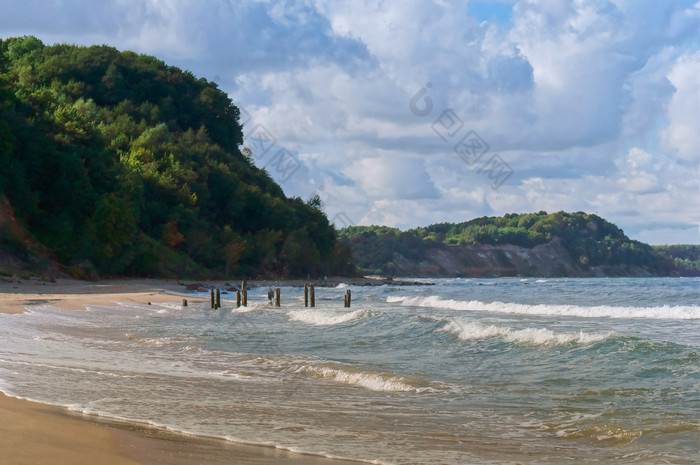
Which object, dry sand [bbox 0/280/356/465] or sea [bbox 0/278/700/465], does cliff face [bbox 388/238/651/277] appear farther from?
dry sand [bbox 0/280/356/465]

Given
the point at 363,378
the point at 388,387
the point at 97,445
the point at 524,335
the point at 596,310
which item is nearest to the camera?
the point at 97,445

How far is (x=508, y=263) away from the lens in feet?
535

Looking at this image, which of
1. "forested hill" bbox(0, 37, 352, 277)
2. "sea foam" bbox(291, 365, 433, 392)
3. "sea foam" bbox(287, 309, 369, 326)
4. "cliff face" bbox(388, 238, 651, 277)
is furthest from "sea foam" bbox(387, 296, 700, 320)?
"cliff face" bbox(388, 238, 651, 277)

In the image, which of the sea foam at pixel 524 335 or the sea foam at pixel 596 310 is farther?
the sea foam at pixel 596 310

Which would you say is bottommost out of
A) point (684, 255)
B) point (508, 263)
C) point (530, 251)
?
point (508, 263)

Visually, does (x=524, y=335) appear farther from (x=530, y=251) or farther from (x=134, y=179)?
(x=530, y=251)

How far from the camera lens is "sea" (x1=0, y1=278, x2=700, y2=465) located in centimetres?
617

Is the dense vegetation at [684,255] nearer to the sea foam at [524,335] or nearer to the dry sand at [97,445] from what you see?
the sea foam at [524,335]

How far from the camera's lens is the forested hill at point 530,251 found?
503 ft

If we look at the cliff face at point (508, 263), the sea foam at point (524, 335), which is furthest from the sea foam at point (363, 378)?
the cliff face at point (508, 263)

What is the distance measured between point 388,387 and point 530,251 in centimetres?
16214

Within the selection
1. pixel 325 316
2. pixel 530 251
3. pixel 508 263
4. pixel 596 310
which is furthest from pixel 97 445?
pixel 530 251

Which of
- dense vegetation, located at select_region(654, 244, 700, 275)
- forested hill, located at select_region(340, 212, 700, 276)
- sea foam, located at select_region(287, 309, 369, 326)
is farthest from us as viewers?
dense vegetation, located at select_region(654, 244, 700, 275)

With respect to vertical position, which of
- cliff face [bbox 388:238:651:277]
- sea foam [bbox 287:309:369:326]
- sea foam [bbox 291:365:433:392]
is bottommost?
sea foam [bbox 291:365:433:392]
